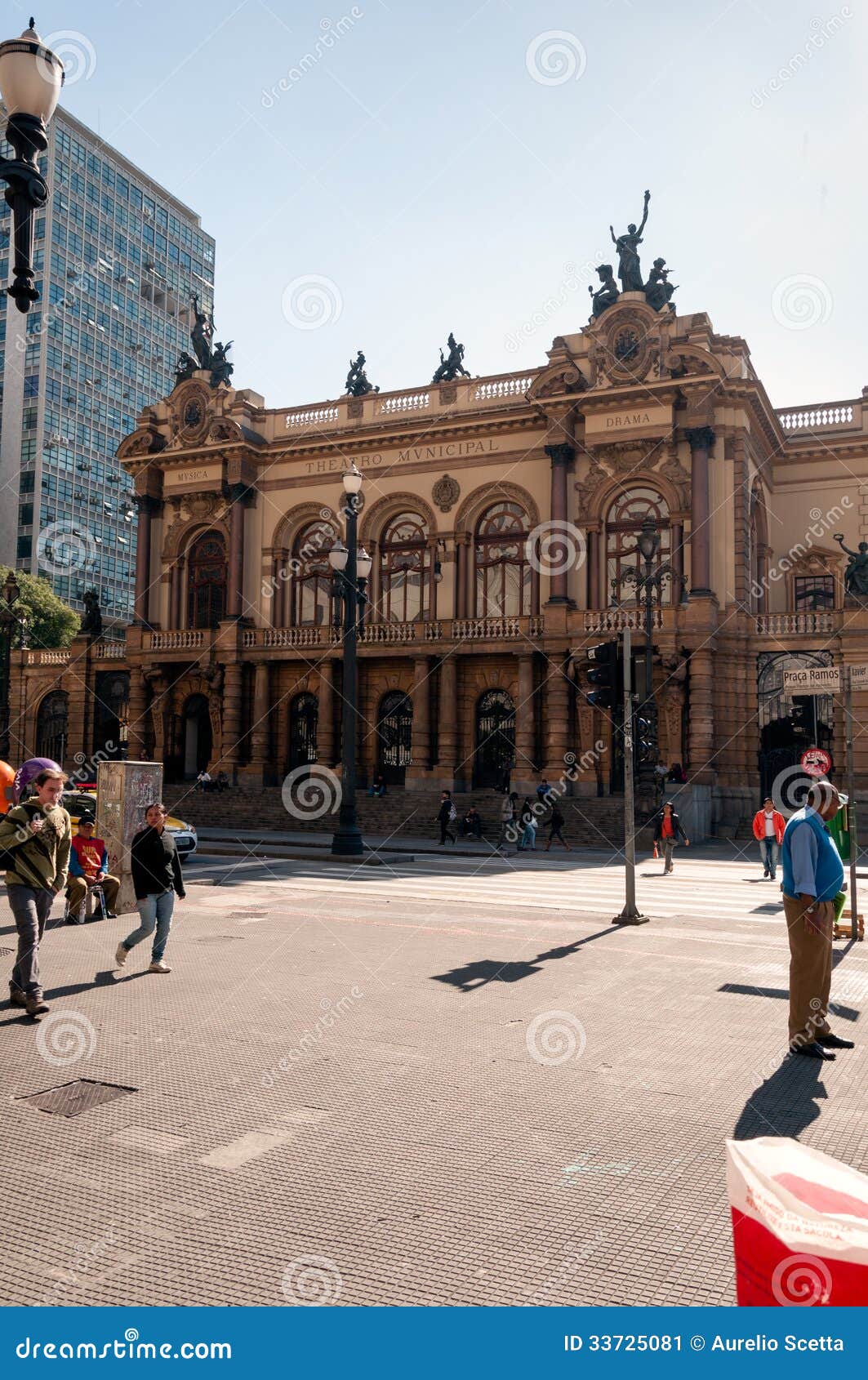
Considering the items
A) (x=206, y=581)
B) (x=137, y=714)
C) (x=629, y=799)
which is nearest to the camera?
(x=629, y=799)

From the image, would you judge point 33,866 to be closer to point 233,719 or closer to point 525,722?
point 525,722

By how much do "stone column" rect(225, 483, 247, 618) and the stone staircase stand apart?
7947 mm

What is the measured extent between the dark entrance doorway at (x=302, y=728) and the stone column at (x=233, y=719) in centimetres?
212

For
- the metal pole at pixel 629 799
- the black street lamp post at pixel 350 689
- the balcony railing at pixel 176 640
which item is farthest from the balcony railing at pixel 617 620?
the metal pole at pixel 629 799

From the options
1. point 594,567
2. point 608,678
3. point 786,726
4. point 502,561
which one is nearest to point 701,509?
point 594,567

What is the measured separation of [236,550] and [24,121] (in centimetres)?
3698

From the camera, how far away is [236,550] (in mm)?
42219

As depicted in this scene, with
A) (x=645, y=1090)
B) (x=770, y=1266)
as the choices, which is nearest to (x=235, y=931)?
(x=645, y=1090)

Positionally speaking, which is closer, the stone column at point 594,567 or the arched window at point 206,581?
the stone column at point 594,567

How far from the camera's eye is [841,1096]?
600 centimetres

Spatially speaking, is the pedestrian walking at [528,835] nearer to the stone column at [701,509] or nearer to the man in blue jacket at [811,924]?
the stone column at [701,509]

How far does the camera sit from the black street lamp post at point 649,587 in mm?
23016

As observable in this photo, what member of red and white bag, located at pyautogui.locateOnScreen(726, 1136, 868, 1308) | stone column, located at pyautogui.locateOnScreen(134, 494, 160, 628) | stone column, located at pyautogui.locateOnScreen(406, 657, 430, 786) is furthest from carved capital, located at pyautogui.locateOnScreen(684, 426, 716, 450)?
red and white bag, located at pyautogui.locateOnScreen(726, 1136, 868, 1308)

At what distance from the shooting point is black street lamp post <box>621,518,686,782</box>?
23016 mm
